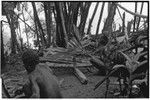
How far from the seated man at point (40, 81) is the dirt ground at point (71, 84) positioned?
719mm

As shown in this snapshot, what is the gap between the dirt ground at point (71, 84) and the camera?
11.3 ft

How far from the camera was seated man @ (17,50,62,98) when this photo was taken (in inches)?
89.3

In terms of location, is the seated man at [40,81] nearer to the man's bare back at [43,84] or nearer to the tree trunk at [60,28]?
the man's bare back at [43,84]

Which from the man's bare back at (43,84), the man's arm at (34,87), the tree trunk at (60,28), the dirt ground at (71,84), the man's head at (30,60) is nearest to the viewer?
the man's bare back at (43,84)

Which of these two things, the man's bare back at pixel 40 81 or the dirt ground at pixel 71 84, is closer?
the man's bare back at pixel 40 81

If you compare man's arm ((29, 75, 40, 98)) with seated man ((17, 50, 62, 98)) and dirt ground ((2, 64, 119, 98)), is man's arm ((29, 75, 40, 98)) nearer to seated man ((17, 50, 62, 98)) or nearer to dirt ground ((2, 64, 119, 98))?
seated man ((17, 50, 62, 98))

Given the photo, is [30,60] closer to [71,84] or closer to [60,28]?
[71,84]

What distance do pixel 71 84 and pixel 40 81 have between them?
1.63 meters

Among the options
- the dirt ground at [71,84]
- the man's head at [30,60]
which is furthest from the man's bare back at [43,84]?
the dirt ground at [71,84]

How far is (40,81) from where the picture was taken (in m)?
2.41

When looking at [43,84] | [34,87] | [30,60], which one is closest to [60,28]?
[30,60]

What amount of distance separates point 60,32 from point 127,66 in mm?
3235

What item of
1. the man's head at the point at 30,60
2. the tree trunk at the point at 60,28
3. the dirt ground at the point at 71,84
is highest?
the tree trunk at the point at 60,28

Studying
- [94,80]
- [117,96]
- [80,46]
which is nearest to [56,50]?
[80,46]
